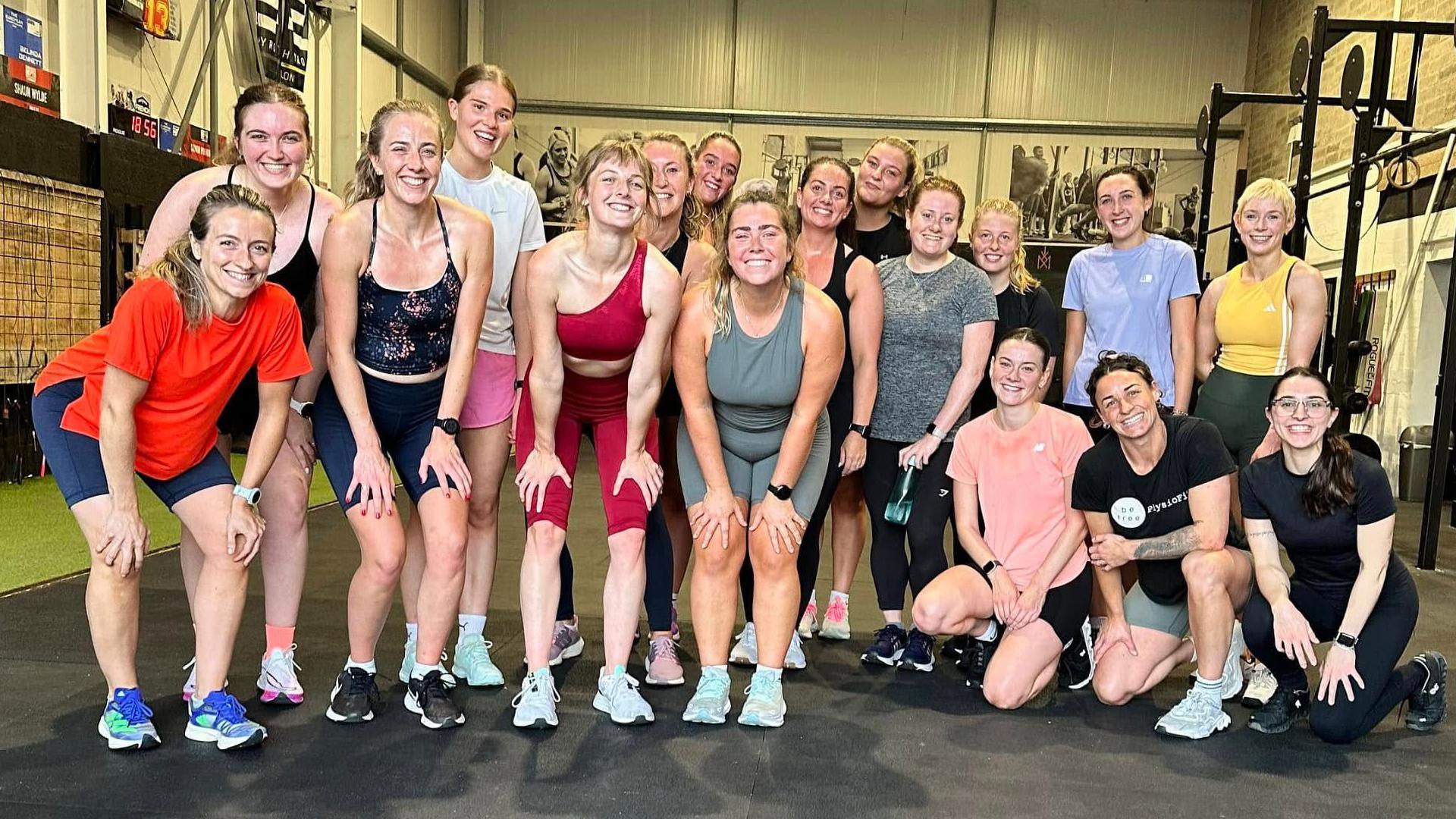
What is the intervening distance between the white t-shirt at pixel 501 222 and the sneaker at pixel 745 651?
1.07 meters

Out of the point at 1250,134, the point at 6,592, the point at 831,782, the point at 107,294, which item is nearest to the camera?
the point at 831,782

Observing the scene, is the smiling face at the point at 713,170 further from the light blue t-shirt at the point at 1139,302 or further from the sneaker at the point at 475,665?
the sneaker at the point at 475,665

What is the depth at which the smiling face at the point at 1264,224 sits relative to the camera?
3.13m

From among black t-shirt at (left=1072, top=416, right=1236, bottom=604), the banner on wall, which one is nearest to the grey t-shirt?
black t-shirt at (left=1072, top=416, right=1236, bottom=604)

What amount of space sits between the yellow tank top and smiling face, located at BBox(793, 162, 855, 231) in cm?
123

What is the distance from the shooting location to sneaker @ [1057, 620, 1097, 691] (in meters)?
2.99

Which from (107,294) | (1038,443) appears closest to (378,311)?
(1038,443)

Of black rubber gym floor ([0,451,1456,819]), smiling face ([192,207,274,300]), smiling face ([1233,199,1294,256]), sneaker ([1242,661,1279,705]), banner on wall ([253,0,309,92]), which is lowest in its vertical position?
black rubber gym floor ([0,451,1456,819])

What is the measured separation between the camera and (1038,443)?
2.93m

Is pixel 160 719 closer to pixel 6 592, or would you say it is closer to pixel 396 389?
pixel 396 389

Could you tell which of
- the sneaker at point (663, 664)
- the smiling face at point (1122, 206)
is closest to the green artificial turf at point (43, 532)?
the sneaker at point (663, 664)

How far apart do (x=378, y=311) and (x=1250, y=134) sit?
41.3 ft

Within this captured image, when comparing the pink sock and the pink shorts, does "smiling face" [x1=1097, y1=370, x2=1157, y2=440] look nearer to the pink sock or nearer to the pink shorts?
the pink shorts

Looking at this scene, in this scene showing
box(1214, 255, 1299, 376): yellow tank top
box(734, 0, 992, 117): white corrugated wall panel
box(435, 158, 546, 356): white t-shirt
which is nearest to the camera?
box(435, 158, 546, 356): white t-shirt
